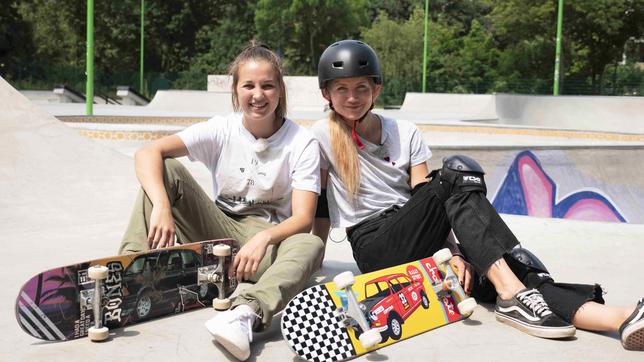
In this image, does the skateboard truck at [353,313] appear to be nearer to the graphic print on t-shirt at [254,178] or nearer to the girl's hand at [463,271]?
the girl's hand at [463,271]

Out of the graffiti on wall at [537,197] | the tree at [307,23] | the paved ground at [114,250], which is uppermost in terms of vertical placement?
the tree at [307,23]

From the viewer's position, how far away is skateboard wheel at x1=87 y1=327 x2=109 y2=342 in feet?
7.55

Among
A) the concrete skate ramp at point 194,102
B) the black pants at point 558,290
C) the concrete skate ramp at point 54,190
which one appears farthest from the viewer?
the concrete skate ramp at point 194,102

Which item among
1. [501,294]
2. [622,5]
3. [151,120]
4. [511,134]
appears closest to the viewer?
[501,294]

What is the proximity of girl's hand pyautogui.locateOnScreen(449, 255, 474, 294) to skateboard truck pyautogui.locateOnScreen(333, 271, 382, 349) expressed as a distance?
0.62 m

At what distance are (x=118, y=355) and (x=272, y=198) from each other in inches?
39.8

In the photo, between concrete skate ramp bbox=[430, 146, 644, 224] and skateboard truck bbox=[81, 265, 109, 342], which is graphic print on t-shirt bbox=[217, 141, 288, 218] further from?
concrete skate ramp bbox=[430, 146, 644, 224]

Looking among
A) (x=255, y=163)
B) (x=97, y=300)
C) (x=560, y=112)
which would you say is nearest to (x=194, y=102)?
(x=560, y=112)

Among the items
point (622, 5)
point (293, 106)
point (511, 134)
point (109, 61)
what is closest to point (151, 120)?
point (511, 134)

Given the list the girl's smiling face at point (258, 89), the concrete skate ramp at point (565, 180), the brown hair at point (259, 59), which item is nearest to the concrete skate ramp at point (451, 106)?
the concrete skate ramp at point (565, 180)

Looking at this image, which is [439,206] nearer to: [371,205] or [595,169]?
[371,205]

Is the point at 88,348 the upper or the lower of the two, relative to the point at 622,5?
lower

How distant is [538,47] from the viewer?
3969cm

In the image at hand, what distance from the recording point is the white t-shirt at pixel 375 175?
303cm
